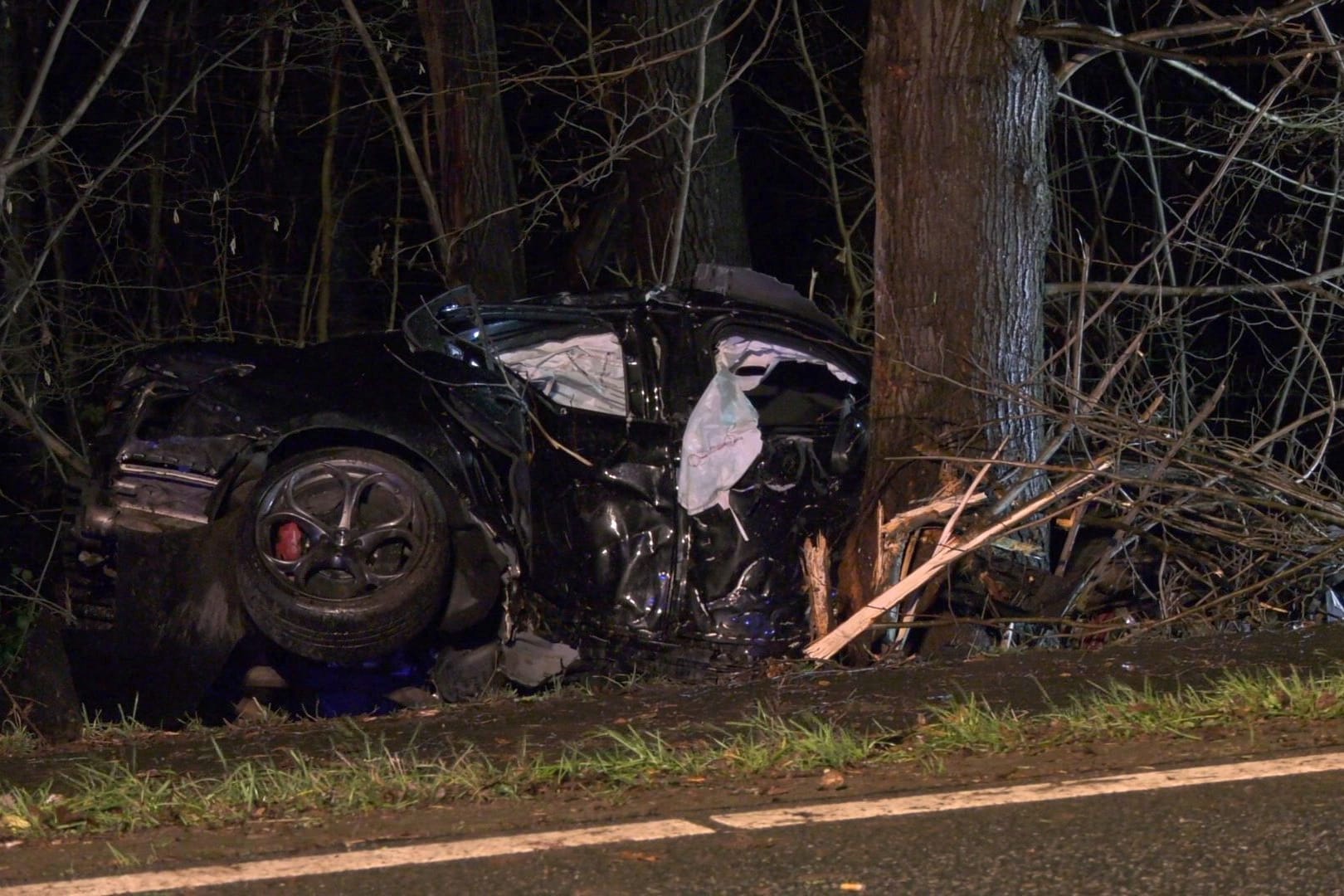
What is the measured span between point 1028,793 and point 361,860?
5.03ft

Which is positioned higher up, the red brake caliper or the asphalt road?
the red brake caliper

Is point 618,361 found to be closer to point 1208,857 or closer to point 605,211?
point 1208,857

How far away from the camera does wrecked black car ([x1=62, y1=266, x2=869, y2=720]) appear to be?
611cm

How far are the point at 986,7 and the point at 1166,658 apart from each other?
111 inches

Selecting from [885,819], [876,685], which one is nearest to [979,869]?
[885,819]

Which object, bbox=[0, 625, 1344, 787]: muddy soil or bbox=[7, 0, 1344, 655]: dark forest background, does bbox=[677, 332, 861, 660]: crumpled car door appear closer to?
bbox=[7, 0, 1344, 655]: dark forest background

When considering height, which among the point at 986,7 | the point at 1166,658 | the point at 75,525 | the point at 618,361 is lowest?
the point at 1166,658

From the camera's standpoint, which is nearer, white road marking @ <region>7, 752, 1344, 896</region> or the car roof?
white road marking @ <region>7, 752, 1344, 896</region>

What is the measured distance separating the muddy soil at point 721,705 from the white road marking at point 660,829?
2.34 feet

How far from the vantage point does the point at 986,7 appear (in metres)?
6.64

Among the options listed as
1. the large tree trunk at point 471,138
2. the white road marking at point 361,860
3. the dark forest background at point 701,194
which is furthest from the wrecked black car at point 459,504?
the large tree trunk at point 471,138

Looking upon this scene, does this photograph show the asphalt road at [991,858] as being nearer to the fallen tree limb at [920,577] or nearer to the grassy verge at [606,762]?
the grassy verge at [606,762]

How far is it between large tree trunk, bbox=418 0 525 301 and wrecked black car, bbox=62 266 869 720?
4.25m

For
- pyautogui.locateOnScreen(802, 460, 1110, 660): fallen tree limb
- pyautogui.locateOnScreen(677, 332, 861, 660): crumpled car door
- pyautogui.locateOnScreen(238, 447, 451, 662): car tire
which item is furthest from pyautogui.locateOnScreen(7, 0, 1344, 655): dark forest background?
pyautogui.locateOnScreen(238, 447, 451, 662): car tire
